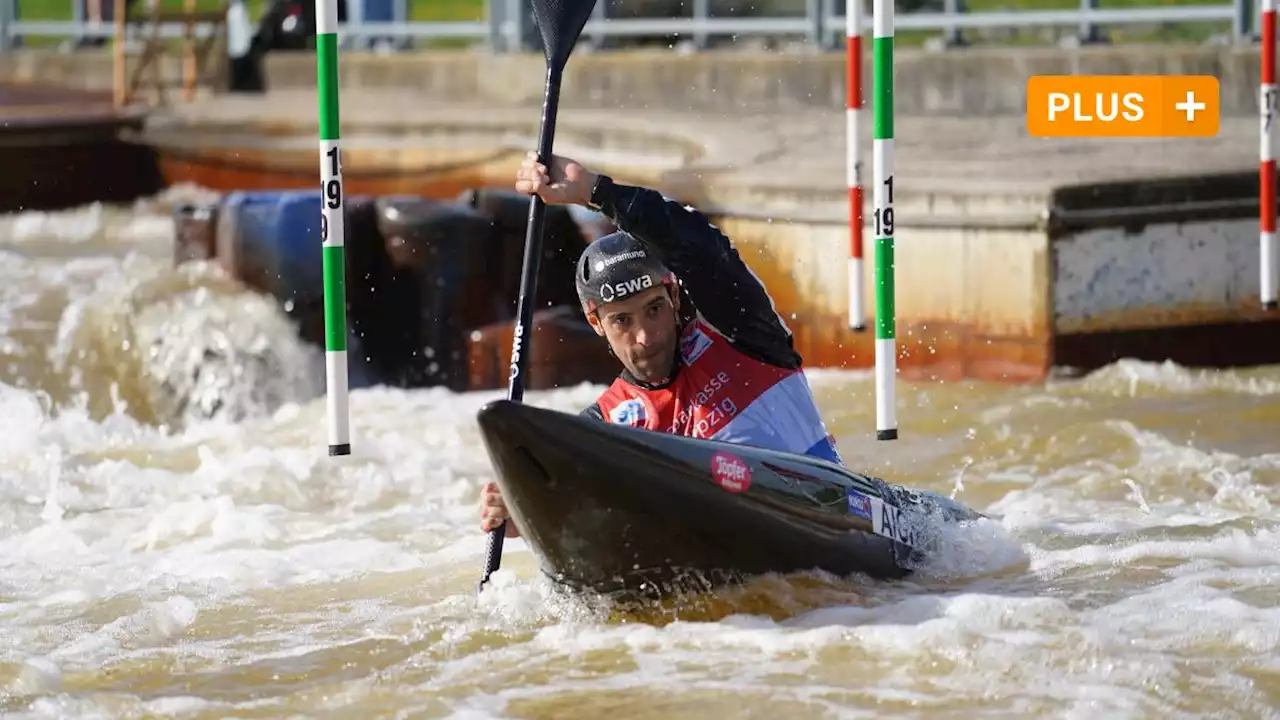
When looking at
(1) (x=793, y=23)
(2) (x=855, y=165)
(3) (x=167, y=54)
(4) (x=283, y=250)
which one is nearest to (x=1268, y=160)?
(2) (x=855, y=165)

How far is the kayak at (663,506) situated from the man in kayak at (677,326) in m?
0.18

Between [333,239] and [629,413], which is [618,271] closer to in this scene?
[629,413]

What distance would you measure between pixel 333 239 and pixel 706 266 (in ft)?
3.12

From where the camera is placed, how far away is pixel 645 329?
14.7 ft

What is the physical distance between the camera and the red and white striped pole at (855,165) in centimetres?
685

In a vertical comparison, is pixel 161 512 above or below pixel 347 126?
below

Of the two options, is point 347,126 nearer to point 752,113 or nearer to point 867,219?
point 752,113

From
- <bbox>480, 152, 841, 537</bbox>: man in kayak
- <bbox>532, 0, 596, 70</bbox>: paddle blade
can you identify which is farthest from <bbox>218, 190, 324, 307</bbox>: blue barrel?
<bbox>480, 152, 841, 537</bbox>: man in kayak

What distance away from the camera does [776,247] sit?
8.32 m

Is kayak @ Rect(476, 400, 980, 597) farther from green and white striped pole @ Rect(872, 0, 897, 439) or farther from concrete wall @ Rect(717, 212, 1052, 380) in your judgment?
concrete wall @ Rect(717, 212, 1052, 380)

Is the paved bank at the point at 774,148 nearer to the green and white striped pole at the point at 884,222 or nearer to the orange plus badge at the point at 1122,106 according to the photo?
the orange plus badge at the point at 1122,106

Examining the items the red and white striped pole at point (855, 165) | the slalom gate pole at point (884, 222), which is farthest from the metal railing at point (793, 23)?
the slalom gate pole at point (884, 222)

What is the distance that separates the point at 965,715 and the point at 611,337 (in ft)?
3.91

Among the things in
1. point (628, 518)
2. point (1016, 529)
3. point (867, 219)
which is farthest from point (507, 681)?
point (867, 219)
